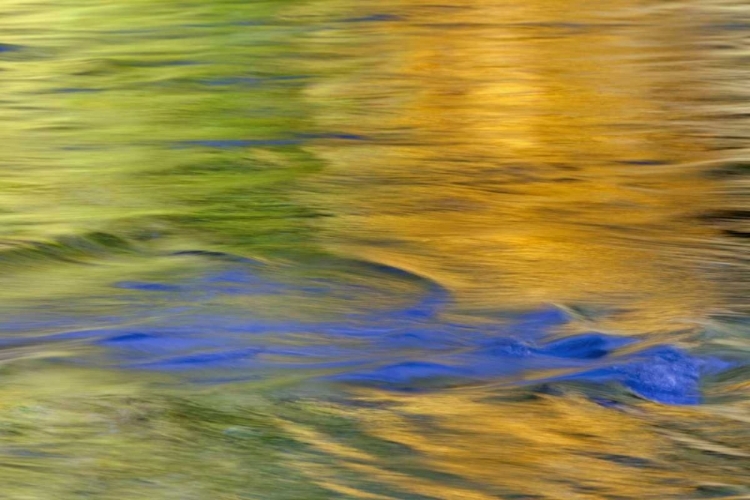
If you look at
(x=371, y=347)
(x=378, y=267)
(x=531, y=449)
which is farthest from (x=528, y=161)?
(x=531, y=449)

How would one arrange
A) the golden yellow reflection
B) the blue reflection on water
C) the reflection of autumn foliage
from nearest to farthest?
the reflection of autumn foliage < the blue reflection on water < the golden yellow reflection

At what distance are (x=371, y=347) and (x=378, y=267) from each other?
0.30 m

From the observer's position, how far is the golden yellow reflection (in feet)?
5.94

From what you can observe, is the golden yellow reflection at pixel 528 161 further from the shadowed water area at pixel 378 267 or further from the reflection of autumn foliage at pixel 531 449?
the reflection of autumn foliage at pixel 531 449

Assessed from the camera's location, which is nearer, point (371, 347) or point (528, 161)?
point (371, 347)

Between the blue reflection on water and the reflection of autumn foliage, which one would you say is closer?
the reflection of autumn foliage

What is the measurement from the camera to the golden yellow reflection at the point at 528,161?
1.81m

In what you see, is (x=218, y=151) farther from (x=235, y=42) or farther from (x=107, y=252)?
(x=235, y=42)

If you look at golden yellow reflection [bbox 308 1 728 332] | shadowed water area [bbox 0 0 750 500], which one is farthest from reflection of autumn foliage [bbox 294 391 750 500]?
golden yellow reflection [bbox 308 1 728 332]

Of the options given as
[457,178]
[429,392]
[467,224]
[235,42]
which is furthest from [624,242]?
[235,42]

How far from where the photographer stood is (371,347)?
5.15 ft

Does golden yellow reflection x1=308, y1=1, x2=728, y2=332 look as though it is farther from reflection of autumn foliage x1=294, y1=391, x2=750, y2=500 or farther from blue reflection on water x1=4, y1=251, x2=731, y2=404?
reflection of autumn foliage x1=294, y1=391, x2=750, y2=500

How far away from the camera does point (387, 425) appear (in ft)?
4.36

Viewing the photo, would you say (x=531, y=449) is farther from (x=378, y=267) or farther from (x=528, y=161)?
(x=528, y=161)
